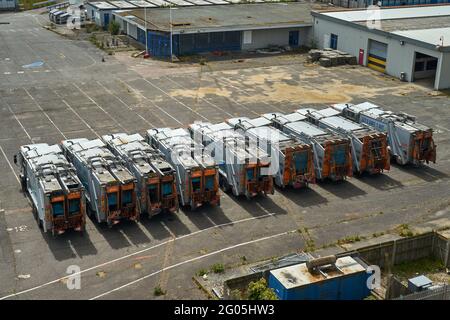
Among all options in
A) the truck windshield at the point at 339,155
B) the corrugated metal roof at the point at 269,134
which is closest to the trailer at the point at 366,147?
the truck windshield at the point at 339,155

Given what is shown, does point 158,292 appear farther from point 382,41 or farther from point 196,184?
point 382,41

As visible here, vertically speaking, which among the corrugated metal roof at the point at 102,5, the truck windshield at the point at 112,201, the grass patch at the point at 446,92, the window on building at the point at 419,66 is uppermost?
the corrugated metal roof at the point at 102,5

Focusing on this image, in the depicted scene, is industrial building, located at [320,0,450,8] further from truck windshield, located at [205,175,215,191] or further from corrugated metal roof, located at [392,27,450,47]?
truck windshield, located at [205,175,215,191]

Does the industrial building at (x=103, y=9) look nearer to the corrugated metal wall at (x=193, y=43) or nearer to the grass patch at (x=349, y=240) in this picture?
the corrugated metal wall at (x=193, y=43)

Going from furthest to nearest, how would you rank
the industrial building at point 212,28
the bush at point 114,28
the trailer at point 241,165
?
the bush at point 114,28, the industrial building at point 212,28, the trailer at point 241,165

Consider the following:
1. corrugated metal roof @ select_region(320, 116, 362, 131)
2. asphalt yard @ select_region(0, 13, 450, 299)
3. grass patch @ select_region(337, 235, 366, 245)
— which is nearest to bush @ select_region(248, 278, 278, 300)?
asphalt yard @ select_region(0, 13, 450, 299)

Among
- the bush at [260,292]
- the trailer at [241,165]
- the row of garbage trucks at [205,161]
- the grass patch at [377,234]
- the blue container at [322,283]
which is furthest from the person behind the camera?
the trailer at [241,165]
